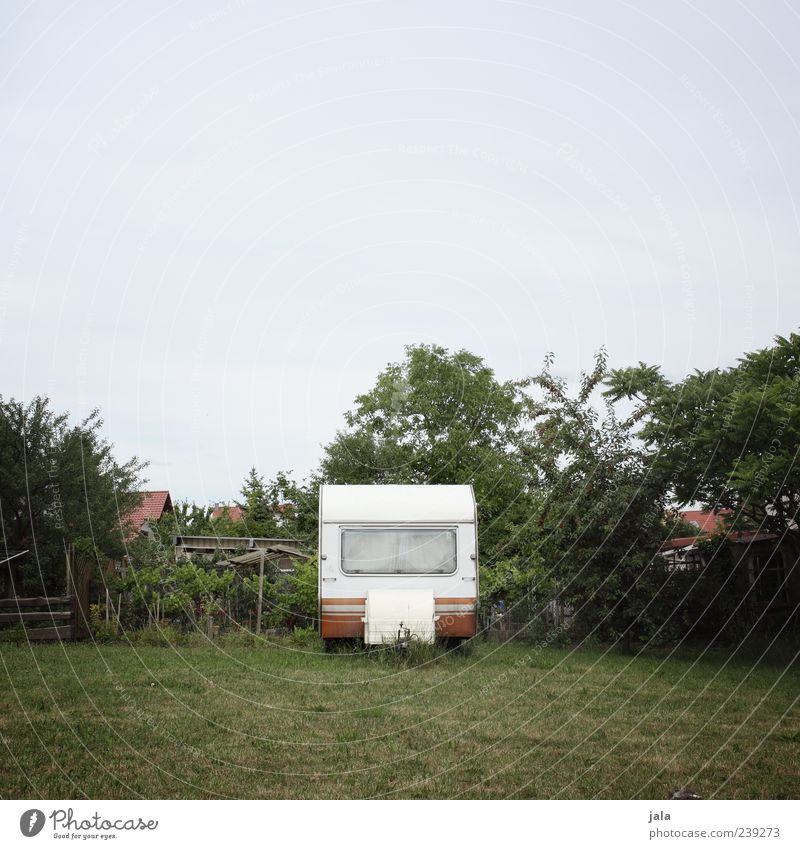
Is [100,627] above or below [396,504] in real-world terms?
below

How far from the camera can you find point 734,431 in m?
11.7

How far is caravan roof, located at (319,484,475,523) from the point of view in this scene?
1384 centimetres

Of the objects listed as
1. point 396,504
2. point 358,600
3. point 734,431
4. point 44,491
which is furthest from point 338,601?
point 44,491

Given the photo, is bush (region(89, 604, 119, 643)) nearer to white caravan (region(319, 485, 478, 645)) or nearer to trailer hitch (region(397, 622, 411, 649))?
white caravan (region(319, 485, 478, 645))

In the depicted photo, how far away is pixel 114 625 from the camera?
15328 millimetres

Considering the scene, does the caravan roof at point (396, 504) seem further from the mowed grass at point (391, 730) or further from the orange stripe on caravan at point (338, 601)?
the mowed grass at point (391, 730)

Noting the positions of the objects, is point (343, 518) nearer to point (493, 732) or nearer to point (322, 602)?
point (322, 602)

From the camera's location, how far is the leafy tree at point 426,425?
103 feet

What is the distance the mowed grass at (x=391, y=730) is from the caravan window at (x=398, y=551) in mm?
1754

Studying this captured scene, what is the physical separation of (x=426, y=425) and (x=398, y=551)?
62.1 ft

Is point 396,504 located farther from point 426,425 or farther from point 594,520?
point 426,425

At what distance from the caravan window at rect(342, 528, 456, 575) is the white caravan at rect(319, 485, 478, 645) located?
0.02 meters
